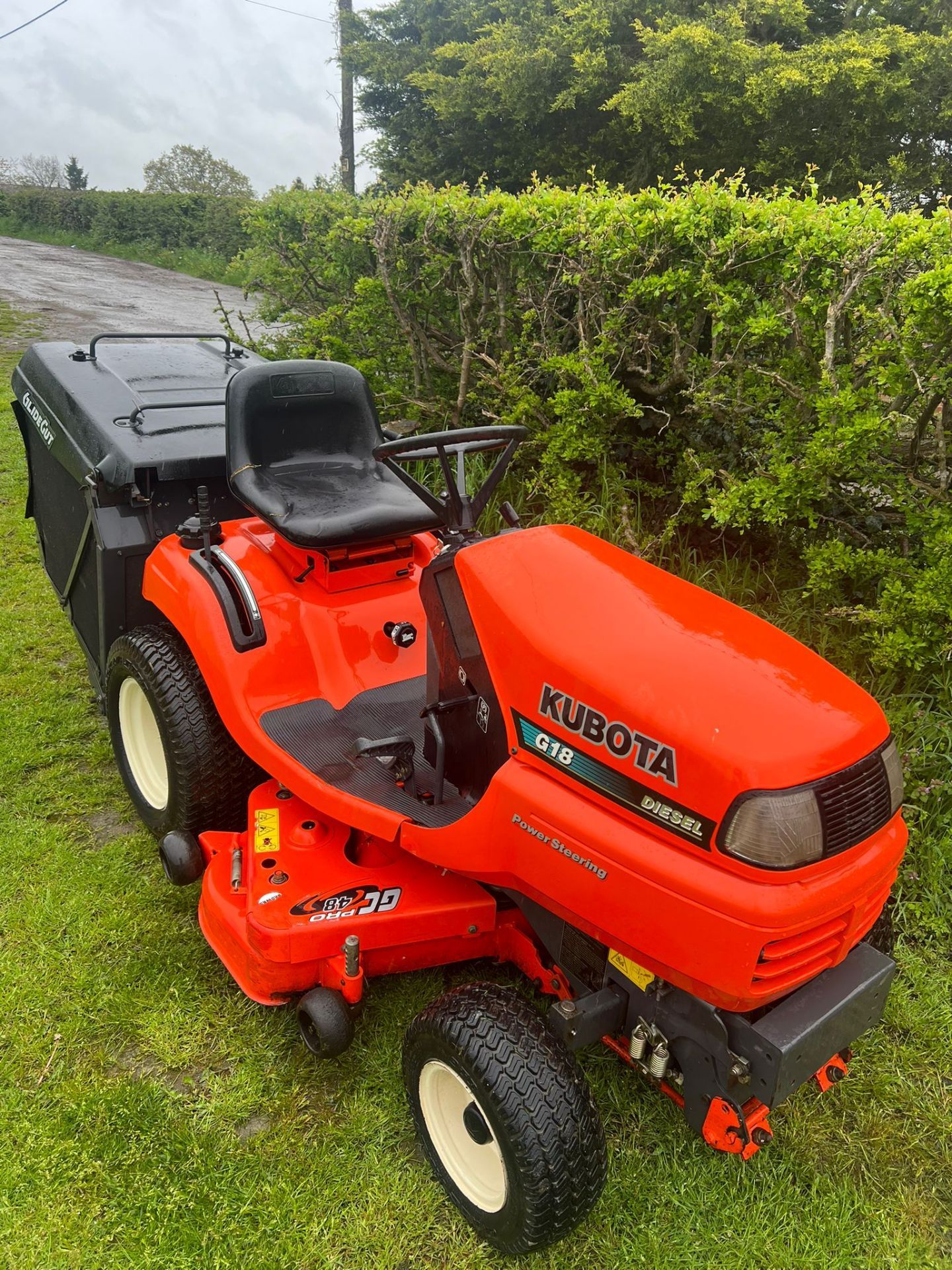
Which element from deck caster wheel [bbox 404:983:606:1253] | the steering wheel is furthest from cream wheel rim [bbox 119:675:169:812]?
deck caster wheel [bbox 404:983:606:1253]

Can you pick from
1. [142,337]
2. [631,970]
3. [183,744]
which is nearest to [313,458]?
[183,744]

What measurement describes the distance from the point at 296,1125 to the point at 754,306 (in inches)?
118

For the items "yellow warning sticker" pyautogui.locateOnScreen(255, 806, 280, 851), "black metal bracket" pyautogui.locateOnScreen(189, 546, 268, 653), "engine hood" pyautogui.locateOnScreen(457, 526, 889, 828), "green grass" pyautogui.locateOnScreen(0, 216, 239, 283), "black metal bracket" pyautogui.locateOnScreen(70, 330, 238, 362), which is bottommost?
"yellow warning sticker" pyautogui.locateOnScreen(255, 806, 280, 851)

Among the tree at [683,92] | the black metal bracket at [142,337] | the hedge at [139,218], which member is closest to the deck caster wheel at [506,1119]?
the black metal bracket at [142,337]

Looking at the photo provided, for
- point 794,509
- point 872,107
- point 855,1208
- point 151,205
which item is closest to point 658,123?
point 872,107

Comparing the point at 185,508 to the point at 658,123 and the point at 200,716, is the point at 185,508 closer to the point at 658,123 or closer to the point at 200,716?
the point at 200,716

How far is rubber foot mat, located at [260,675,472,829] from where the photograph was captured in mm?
2004

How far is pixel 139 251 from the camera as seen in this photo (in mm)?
20594

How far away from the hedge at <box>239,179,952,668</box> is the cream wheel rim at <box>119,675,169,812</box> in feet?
6.31

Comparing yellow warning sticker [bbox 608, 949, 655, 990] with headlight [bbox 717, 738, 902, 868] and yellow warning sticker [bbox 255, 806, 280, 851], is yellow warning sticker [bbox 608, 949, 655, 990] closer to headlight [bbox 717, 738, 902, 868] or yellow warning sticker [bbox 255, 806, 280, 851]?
headlight [bbox 717, 738, 902, 868]

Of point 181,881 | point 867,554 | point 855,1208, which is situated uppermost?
point 867,554

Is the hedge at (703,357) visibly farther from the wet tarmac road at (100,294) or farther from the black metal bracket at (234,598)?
the wet tarmac road at (100,294)

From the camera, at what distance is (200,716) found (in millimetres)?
2498

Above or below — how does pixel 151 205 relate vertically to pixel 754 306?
above
